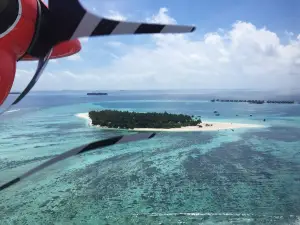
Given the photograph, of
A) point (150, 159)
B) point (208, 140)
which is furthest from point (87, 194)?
point (208, 140)

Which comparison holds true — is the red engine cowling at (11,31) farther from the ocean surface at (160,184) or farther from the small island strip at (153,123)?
the small island strip at (153,123)

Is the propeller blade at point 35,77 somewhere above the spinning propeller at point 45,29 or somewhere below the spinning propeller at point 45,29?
below

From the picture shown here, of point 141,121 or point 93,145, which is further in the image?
point 141,121

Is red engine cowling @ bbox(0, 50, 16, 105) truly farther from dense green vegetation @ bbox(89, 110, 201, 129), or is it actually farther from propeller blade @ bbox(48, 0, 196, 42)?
dense green vegetation @ bbox(89, 110, 201, 129)

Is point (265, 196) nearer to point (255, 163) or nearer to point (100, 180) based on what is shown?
point (255, 163)

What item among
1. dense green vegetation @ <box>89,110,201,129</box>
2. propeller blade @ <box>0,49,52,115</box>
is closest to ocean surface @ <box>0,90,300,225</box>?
dense green vegetation @ <box>89,110,201,129</box>

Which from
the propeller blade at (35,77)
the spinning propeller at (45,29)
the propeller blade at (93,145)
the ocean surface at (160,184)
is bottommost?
the ocean surface at (160,184)

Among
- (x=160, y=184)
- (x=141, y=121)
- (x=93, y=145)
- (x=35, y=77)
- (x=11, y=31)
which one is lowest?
(x=160, y=184)

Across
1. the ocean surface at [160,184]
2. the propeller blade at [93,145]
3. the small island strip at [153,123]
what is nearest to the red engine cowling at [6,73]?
the propeller blade at [93,145]

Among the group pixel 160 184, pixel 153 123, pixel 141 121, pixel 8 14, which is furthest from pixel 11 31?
pixel 153 123

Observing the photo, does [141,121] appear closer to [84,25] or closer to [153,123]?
[153,123]
